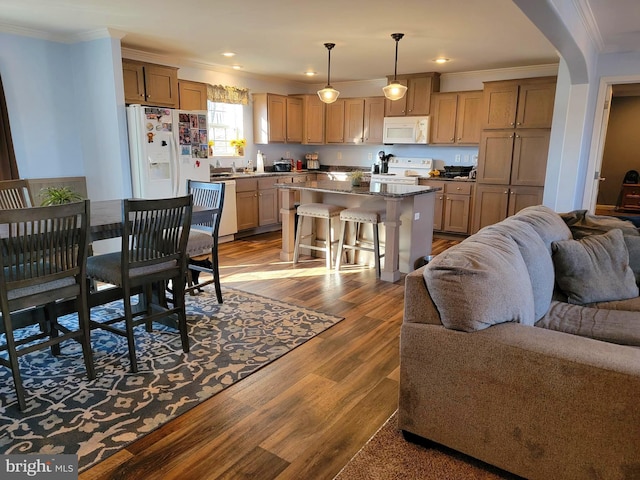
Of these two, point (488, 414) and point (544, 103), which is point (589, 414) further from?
point (544, 103)

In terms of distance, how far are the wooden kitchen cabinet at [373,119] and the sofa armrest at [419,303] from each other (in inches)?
216

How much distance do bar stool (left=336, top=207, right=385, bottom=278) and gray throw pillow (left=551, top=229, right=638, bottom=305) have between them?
6.51ft

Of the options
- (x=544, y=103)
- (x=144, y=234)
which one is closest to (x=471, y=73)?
(x=544, y=103)

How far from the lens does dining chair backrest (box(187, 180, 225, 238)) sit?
11.2 feet

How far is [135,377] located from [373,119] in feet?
18.5

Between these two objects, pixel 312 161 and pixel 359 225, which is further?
pixel 312 161

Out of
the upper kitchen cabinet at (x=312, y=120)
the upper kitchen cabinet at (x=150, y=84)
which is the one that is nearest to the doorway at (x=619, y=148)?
the upper kitchen cabinet at (x=312, y=120)

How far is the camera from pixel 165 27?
13.6ft

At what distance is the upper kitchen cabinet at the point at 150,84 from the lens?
15.8 feet

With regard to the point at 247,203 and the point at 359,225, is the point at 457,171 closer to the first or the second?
the point at 359,225

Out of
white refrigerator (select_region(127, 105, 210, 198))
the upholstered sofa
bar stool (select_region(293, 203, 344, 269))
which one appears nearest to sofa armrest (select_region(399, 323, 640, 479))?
the upholstered sofa

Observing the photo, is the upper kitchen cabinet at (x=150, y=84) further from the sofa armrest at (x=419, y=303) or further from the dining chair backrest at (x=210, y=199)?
the sofa armrest at (x=419, y=303)

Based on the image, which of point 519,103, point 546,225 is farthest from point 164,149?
point 519,103

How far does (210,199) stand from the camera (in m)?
3.55
